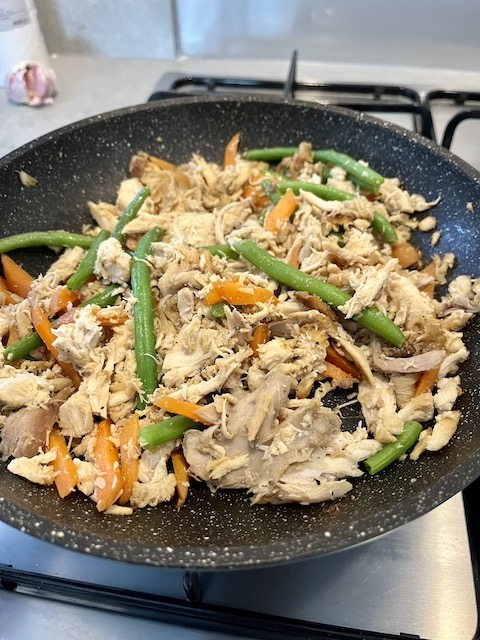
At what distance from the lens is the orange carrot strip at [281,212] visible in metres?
1.38

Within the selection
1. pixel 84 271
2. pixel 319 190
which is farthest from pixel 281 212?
pixel 84 271

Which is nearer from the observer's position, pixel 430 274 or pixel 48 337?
pixel 48 337

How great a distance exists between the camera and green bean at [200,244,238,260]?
1350 millimetres

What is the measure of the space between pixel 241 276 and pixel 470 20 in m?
1.50

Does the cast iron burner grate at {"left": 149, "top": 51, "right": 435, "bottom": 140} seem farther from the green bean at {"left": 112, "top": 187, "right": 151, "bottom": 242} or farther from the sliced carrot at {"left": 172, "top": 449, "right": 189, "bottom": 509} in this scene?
the sliced carrot at {"left": 172, "top": 449, "right": 189, "bottom": 509}

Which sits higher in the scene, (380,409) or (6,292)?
(6,292)

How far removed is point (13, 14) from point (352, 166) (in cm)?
136

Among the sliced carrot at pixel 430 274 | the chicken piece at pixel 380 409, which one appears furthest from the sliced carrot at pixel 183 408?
the sliced carrot at pixel 430 274

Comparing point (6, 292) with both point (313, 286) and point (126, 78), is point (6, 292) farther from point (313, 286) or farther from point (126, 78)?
point (126, 78)

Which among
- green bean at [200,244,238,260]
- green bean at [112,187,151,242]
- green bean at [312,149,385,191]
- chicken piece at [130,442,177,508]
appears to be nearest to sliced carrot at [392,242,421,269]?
green bean at [312,149,385,191]

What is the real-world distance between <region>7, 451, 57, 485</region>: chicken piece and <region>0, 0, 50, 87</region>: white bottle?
5.37 feet

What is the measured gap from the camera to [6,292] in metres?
1.34

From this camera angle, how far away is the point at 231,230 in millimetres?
1449

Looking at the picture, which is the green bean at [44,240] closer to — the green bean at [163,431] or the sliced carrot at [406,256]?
the green bean at [163,431]
